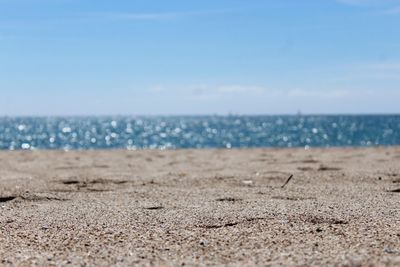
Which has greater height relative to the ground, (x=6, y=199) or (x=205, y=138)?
(x=6, y=199)

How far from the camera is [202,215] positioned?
21.9ft

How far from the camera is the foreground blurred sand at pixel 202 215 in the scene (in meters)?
4.96

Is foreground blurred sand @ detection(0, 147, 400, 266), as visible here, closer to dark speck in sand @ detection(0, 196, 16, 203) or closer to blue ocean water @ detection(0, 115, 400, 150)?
dark speck in sand @ detection(0, 196, 16, 203)

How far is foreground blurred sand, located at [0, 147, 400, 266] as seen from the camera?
4961mm

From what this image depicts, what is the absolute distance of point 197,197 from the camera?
321 inches

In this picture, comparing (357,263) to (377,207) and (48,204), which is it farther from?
(48,204)

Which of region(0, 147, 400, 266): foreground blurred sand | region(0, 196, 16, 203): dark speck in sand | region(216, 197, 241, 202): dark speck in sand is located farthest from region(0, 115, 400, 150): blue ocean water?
region(0, 196, 16, 203): dark speck in sand

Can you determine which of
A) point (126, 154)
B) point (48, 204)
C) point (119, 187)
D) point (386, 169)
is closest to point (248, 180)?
point (119, 187)

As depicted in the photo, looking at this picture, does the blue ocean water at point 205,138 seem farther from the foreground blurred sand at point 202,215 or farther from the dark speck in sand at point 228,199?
the dark speck in sand at point 228,199

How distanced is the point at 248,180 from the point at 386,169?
2.69m

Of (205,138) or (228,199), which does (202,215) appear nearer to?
(228,199)

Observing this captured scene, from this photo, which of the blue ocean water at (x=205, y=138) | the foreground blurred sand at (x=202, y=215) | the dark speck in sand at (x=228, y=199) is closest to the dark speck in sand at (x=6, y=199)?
the foreground blurred sand at (x=202, y=215)

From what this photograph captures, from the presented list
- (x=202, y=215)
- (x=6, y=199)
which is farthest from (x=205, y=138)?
(x=202, y=215)

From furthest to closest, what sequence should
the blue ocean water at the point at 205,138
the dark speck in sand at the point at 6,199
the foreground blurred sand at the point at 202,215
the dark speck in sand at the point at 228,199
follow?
the blue ocean water at the point at 205,138, the dark speck in sand at the point at 6,199, the dark speck in sand at the point at 228,199, the foreground blurred sand at the point at 202,215
